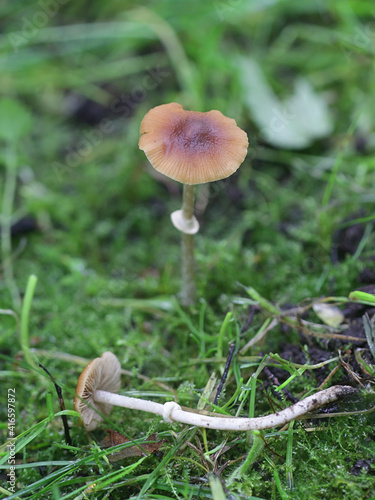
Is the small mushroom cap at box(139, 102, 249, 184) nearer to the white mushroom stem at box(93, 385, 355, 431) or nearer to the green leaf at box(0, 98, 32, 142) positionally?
the white mushroom stem at box(93, 385, 355, 431)

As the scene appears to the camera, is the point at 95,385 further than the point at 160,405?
Yes

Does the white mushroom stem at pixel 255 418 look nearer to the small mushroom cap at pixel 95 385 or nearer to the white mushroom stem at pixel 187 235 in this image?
the small mushroom cap at pixel 95 385

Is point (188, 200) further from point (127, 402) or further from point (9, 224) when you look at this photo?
point (9, 224)

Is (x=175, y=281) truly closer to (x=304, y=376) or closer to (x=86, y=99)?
(x=304, y=376)

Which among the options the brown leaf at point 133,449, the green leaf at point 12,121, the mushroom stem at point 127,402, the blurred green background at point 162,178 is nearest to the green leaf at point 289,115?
the blurred green background at point 162,178

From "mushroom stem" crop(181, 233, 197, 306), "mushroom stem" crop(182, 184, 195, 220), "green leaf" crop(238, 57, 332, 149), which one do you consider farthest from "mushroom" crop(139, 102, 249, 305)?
"green leaf" crop(238, 57, 332, 149)

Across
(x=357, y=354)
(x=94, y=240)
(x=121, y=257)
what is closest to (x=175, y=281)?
(x=121, y=257)

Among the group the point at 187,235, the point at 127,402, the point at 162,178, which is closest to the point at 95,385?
the point at 127,402
